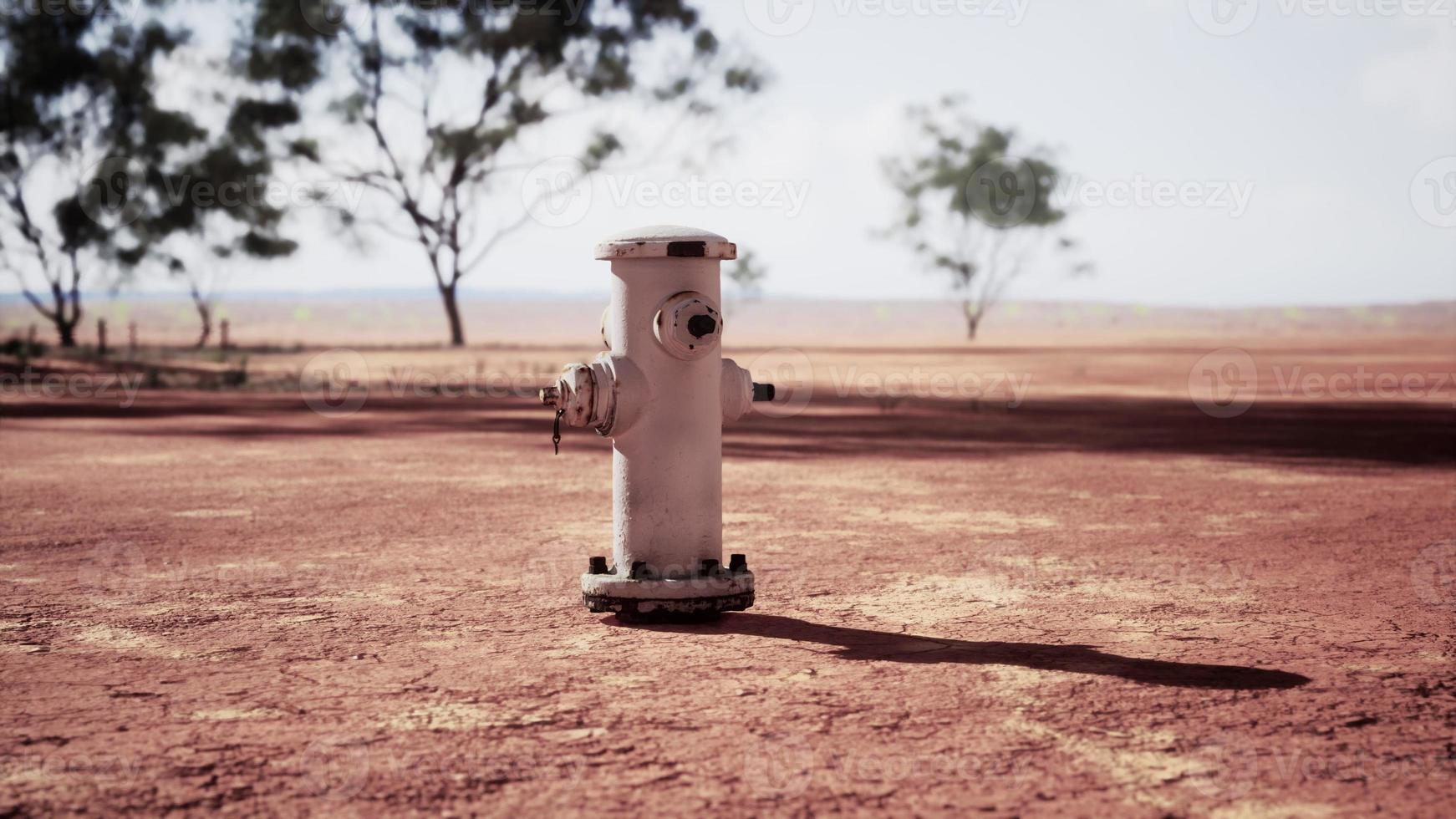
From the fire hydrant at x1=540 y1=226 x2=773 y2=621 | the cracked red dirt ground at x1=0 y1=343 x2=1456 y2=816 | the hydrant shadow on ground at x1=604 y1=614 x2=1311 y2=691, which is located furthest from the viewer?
the fire hydrant at x1=540 y1=226 x2=773 y2=621

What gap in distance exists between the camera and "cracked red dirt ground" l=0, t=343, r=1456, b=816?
336 cm

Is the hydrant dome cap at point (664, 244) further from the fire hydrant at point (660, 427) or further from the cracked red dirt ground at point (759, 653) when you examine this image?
the cracked red dirt ground at point (759, 653)

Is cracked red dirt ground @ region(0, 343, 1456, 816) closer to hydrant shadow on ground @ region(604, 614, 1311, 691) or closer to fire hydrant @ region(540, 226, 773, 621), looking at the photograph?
hydrant shadow on ground @ region(604, 614, 1311, 691)

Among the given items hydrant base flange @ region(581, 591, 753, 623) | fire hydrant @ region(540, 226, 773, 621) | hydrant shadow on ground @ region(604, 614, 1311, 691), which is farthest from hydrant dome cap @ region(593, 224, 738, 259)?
hydrant shadow on ground @ region(604, 614, 1311, 691)

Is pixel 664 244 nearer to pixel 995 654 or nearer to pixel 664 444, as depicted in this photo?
pixel 664 444

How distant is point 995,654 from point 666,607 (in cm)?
127

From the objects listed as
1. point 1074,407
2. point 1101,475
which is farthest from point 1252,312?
point 1101,475

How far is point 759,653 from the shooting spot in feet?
15.4

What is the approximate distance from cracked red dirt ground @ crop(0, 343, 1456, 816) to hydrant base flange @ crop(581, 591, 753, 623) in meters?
0.08

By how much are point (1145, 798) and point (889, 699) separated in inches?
39.1

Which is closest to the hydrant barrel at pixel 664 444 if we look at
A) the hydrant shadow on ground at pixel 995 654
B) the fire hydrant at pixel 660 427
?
the fire hydrant at pixel 660 427


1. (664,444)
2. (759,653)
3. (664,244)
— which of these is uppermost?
(664,244)

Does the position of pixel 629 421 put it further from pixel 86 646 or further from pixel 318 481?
pixel 318 481

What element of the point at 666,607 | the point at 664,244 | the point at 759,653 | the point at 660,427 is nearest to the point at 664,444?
the point at 660,427
